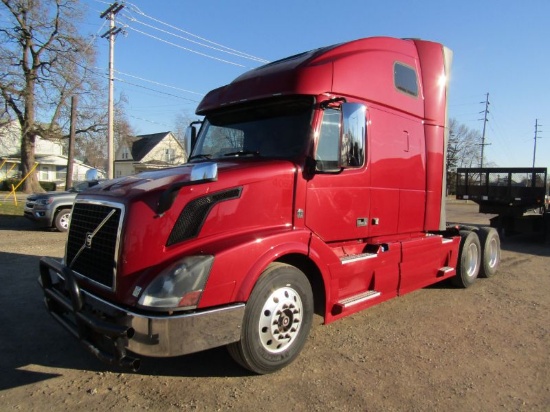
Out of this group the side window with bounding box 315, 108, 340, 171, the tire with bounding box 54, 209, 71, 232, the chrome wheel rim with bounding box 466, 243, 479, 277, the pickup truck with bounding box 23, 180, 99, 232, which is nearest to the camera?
the side window with bounding box 315, 108, 340, 171

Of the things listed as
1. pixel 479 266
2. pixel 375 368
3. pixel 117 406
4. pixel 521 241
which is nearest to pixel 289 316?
pixel 375 368

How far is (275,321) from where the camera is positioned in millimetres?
3703

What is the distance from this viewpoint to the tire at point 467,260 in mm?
6824

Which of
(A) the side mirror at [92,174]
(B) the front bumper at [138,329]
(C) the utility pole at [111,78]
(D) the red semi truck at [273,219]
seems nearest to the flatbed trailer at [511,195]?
(D) the red semi truck at [273,219]

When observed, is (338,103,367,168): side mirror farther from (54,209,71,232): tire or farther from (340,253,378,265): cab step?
(54,209,71,232): tire

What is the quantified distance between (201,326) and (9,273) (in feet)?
18.3

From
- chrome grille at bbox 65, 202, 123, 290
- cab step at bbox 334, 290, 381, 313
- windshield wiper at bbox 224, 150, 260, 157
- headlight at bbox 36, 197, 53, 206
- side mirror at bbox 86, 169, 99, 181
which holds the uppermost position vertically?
windshield wiper at bbox 224, 150, 260, 157

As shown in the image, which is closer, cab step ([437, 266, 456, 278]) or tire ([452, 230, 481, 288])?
cab step ([437, 266, 456, 278])

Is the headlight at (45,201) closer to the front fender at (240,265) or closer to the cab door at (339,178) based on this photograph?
the cab door at (339,178)

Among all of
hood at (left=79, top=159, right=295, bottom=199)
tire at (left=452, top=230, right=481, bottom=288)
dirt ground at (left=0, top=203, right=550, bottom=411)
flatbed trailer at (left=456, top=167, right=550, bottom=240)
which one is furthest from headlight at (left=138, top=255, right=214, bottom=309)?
flatbed trailer at (left=456, top=167, right=550, bottom=240)

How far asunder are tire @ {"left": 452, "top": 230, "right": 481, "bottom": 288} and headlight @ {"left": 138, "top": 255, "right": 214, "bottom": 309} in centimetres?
503

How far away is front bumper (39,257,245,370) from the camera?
3098 mm

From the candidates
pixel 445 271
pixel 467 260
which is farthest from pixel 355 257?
pixel 467 260

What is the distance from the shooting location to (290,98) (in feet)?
14.3
